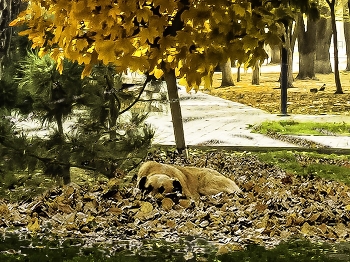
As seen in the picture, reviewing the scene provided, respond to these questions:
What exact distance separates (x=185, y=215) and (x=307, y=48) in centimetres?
144

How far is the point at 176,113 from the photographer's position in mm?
2756

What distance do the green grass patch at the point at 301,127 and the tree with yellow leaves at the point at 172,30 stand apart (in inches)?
64.3

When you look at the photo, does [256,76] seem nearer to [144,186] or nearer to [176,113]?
[176,113]

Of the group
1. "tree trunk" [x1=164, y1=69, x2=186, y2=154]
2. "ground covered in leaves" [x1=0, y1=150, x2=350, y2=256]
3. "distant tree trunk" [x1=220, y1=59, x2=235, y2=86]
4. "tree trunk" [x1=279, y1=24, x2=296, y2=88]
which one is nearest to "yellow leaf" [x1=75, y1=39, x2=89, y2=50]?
"ground covered in leaves" [x1=0, y1=150, x2=350, y2=256]

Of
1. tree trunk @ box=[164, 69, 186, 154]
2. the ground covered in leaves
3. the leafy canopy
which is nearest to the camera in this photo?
the leafy canopy

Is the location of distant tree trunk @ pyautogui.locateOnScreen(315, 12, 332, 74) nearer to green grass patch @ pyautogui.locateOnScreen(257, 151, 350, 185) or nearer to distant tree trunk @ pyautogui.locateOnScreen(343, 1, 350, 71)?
distant tree trunk @ pyautogui.locateOnScreen(343, 1, 350, 71)

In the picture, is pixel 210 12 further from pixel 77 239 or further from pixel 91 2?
pixel 77 239

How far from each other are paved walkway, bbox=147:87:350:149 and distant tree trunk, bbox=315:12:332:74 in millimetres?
270

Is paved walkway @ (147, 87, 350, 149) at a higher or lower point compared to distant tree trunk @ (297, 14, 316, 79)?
lower

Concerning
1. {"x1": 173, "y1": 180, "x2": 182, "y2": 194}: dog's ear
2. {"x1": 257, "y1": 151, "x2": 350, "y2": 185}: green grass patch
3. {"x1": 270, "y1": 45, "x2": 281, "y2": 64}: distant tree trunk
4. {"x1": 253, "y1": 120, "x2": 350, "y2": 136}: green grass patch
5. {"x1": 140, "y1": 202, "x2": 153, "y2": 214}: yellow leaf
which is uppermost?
{"x1": 270, "y1": 45, "x2": 281, "y2": 64}: distant tree trunk

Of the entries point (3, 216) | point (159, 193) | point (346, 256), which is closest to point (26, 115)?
point (3, 216)

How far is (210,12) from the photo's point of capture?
50.1 inches

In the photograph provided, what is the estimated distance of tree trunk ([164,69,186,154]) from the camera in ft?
8.50

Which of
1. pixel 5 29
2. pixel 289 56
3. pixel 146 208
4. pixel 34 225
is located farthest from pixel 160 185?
pixel 289 56
